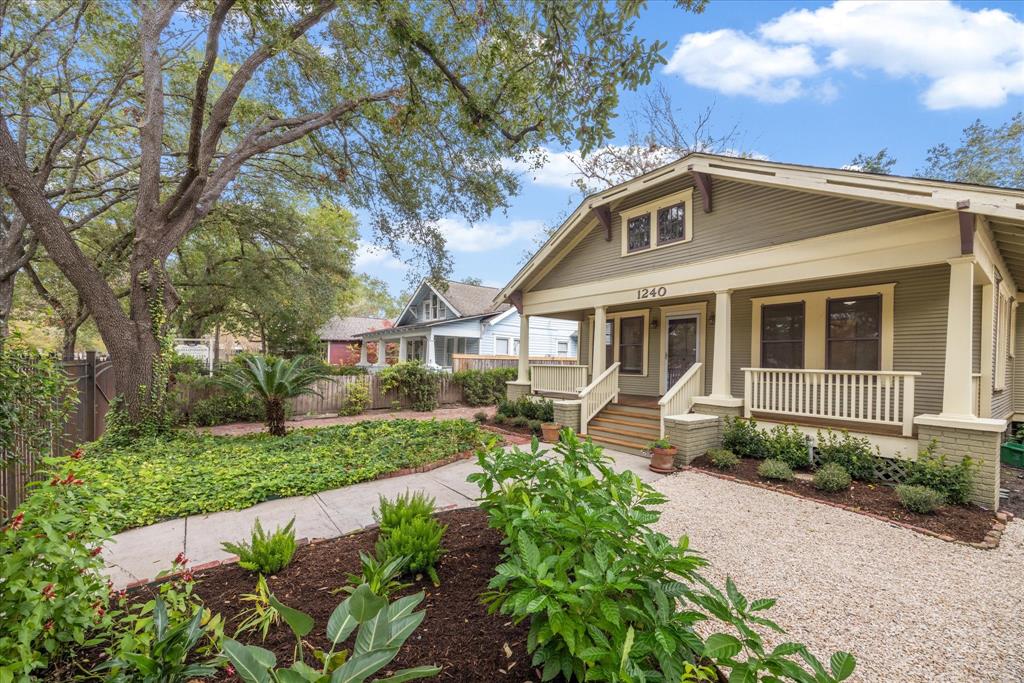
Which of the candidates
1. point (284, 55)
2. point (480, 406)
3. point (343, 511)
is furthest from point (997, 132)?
point (343, 511)

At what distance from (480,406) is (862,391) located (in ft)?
36.8

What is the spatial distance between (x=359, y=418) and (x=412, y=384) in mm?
2266

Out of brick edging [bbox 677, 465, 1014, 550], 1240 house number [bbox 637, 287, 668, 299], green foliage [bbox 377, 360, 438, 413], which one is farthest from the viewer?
green foliage [bbox 377, 360, 438, 413]

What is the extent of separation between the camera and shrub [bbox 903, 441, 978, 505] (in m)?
5.11

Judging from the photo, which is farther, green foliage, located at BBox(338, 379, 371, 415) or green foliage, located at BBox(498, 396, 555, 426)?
green foliage, located at BBox(338, 379, 371, 415)

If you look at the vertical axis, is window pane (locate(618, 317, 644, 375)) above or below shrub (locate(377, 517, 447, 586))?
above

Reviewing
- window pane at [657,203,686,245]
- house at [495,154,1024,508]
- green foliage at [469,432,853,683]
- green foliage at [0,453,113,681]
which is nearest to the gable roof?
house at [495,154,1024,508]

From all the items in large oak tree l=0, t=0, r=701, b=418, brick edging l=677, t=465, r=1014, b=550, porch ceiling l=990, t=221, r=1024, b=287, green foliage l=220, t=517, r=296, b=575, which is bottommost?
brick edging l=677, t=465, r=1014, b=550

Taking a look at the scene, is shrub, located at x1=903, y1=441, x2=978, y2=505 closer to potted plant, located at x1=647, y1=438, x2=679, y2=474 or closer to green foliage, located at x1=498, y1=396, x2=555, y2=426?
potted plant, located at x1=647, y1=438, x2=679, y2=474

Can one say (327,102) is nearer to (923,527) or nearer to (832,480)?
(832,480)

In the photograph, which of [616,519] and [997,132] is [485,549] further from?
[997,132]

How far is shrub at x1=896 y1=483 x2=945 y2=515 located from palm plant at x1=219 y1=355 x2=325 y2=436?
9.53 m

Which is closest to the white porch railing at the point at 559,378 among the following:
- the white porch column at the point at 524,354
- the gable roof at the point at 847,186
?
the white porch column at the point at 524,354

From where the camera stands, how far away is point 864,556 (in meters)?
3.98
